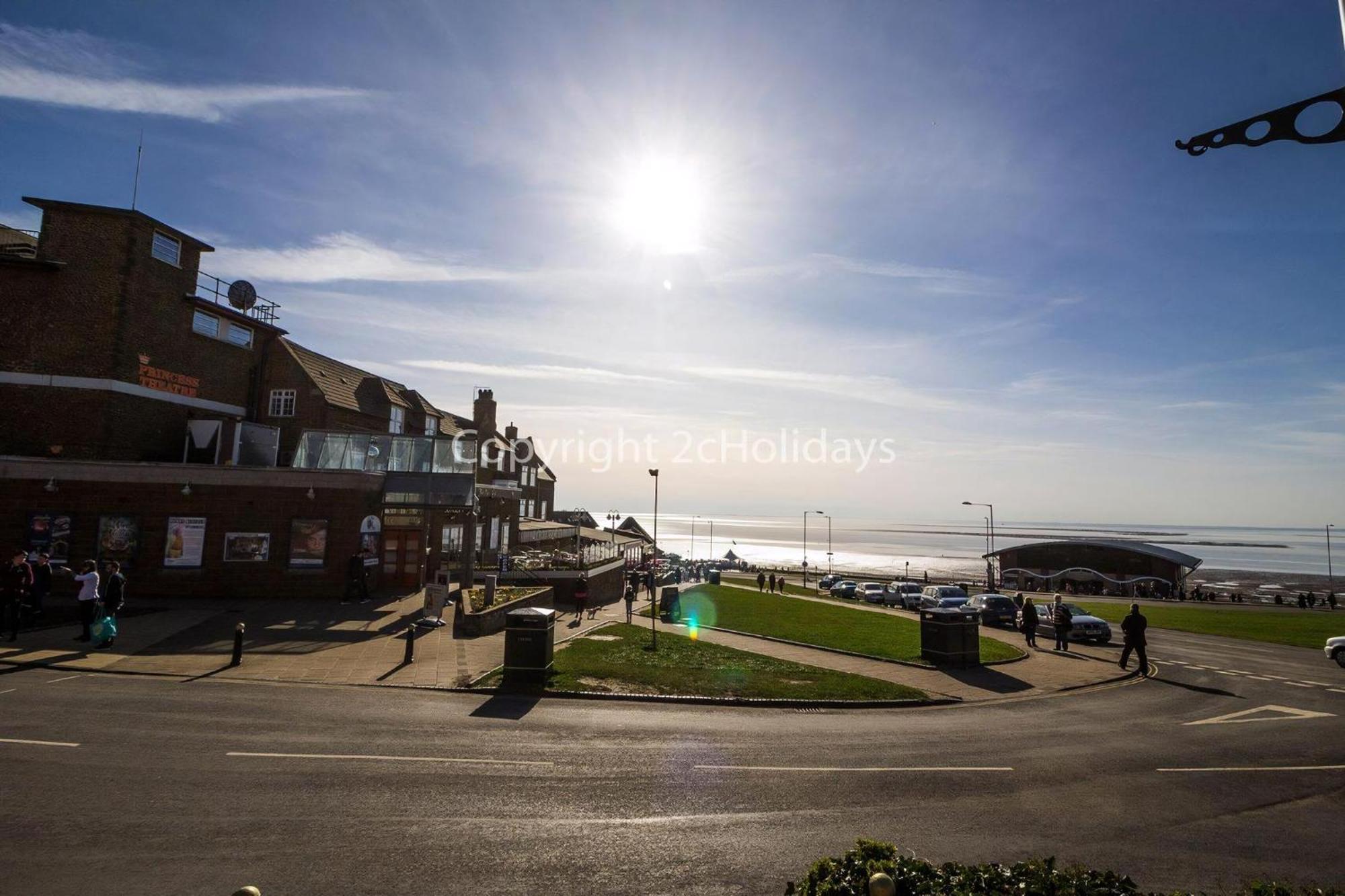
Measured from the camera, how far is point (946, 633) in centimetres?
1845

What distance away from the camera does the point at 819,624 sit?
27.1m

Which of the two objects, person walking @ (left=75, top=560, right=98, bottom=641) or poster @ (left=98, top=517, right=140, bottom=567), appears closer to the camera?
person walking @ (left=75, top=560, right=98, bottom=641)

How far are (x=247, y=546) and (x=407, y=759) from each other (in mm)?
18794

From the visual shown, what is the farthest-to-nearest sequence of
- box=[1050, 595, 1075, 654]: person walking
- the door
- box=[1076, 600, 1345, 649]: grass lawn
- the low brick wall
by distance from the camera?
the door → box=[1076, 600, 1345, 649]: grass lawn → box=[1050, 595, 1075, 654]: person walking → the low brick wall

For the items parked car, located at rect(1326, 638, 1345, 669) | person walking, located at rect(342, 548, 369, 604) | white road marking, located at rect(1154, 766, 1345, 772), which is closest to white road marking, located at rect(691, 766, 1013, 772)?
white road marking, located at rect(1154, 766, 1345, 772)

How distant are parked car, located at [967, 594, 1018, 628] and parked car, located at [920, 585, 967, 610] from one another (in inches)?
38.8

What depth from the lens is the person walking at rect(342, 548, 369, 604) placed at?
24625 mm

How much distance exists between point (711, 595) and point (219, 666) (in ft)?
92.8

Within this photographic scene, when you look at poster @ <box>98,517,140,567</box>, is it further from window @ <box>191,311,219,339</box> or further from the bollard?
window @ <box>191,311,219,339</box>

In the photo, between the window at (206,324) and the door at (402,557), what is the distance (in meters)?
15.5

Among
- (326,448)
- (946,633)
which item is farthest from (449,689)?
(326,448)

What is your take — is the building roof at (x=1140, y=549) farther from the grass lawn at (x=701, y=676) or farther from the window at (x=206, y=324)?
the window at (x=206, y=324)

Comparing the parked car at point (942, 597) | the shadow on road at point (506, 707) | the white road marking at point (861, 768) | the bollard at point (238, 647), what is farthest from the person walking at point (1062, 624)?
the bollard at point (238, 647)

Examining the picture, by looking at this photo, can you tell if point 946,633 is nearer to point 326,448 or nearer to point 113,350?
point 326,448
